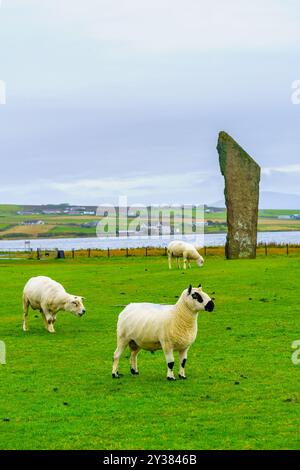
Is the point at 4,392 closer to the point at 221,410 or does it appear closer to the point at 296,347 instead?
the point at 221,410

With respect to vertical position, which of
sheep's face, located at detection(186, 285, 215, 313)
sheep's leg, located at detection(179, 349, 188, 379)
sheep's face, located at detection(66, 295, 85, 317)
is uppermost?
sheep's face, located at detection(186, 285, 215, 313)

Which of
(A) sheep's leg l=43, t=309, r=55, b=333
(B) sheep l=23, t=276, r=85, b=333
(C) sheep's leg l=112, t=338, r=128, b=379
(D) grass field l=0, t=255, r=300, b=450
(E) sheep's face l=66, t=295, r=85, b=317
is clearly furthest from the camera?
(A) sheep's leg l=43, t=309, r=55, b=333

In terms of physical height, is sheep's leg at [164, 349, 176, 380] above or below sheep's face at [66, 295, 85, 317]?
below

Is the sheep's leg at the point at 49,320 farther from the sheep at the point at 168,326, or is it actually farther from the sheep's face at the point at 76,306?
the sheep at the point at 168,326

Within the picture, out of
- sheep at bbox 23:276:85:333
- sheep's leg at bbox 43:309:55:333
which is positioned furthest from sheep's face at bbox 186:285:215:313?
sheep's leg at bbox 43:309:55:333

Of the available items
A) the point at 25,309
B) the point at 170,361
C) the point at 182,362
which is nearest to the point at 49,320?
the point at 25,309

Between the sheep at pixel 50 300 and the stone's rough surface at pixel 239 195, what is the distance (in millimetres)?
27617

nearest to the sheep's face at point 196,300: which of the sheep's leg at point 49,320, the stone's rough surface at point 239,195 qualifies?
the sheep's leg at point 49,320

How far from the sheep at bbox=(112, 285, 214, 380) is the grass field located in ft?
2.41

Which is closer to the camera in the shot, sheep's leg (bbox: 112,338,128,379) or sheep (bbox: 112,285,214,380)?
sheep (bbox: 112,285,214,380)

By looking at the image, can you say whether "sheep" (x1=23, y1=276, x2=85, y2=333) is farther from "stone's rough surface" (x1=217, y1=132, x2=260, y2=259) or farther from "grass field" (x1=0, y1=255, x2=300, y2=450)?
"stone's rough surface" (x1=217, y1=132, x2=260, y2=259)

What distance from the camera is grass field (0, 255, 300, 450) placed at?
39.1ft

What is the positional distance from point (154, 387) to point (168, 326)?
126 cm

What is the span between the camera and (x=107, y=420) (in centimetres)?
1294
